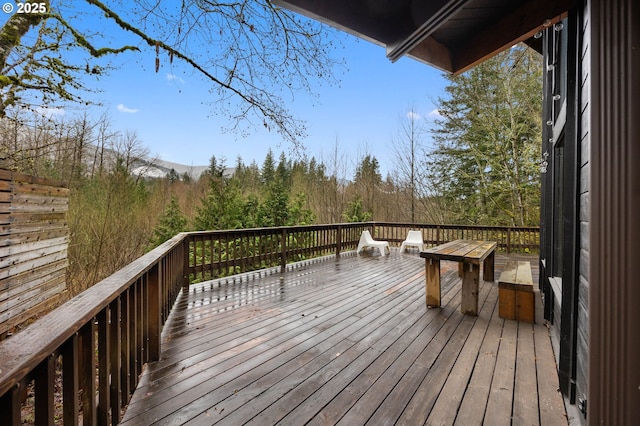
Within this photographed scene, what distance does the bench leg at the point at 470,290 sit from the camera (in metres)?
3.32

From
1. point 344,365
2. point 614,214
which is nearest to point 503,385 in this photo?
point 344,365

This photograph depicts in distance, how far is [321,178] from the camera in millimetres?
12789

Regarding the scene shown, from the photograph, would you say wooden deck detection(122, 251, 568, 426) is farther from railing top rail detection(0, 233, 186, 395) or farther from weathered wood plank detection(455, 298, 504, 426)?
railing top rail detection(0, 233, 186, 395)

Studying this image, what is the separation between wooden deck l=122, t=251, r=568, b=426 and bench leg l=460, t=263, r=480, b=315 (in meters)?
0.10

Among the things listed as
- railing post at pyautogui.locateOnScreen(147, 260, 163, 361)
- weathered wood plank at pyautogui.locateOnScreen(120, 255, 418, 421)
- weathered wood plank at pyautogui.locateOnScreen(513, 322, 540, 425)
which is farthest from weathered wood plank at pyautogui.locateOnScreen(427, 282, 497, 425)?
railing post at pyautogui.locateOnScreen(147, 260, 163, 361)

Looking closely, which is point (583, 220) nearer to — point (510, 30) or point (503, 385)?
point (503, 385)

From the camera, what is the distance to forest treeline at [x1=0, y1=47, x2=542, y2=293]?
5.80m

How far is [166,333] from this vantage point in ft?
9.00

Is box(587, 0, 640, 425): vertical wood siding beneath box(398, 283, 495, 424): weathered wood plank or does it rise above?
above

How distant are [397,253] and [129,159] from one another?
8.39 meters

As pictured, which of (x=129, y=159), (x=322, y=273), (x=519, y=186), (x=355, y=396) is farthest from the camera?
(x=519, y=186)

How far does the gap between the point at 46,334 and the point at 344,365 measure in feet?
6.20

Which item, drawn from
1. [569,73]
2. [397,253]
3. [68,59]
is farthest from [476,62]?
[68,59]

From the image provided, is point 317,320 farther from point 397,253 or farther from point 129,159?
point 129,159
